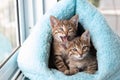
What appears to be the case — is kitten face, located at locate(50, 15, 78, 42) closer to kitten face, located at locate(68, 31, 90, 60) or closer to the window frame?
kitten face, located at locate(68, 31, 90, 60)

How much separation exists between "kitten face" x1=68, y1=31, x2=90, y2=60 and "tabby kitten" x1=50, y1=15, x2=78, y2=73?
0.15 feet

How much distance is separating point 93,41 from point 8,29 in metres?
0.48

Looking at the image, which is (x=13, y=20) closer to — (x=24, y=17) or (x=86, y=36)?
(x=24, y=17)

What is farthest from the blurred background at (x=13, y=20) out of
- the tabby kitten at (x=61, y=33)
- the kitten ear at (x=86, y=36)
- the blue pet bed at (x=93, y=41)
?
the kitten ear at (x=86, y=36)

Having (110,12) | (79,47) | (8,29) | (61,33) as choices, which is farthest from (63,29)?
(110,12)

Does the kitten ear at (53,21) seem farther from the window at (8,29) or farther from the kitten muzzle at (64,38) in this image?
the window at (8,29)

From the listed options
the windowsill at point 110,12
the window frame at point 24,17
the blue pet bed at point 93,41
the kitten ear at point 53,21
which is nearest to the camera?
the blue pet bed at point 93,41

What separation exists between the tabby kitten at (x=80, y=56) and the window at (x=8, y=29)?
322 mm

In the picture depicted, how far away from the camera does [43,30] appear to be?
1318 mm

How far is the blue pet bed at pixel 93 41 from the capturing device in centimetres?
117

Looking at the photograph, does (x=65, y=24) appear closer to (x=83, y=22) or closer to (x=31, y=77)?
(x=83, y=22)

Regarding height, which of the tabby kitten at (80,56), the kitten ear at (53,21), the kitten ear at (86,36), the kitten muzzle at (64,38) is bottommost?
the tabby kitten at (80,56)

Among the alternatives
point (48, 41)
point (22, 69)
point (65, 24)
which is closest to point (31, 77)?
point (22, 69)

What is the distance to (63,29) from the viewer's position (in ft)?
4.29
